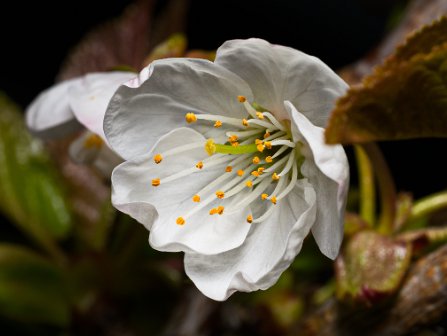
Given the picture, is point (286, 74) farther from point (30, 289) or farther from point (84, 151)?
point (30, 289)

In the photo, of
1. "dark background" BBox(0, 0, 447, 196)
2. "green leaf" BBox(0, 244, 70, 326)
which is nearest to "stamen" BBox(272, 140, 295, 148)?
"green leaf" BBox(0, 244, 70, 326)

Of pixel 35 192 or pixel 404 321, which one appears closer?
pixel 404 321

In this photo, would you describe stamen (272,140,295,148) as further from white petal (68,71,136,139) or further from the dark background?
the dark background

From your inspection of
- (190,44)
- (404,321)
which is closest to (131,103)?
(404,321)

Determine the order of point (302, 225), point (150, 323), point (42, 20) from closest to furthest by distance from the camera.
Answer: point (302, 225) < point (150, 323) < point (42, 20)

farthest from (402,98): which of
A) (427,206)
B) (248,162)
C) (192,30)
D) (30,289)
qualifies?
(192,30)

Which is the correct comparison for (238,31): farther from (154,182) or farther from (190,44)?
(154,182)
